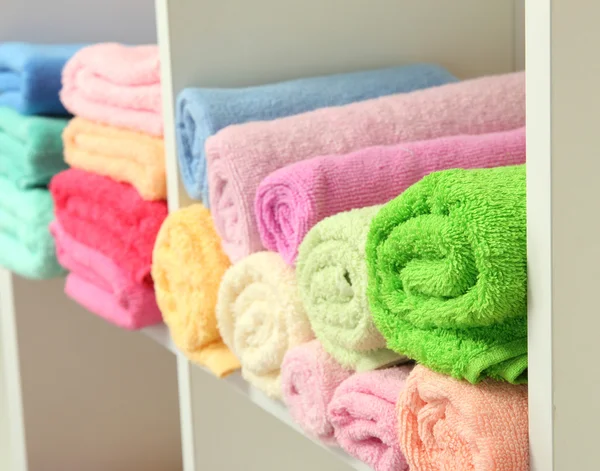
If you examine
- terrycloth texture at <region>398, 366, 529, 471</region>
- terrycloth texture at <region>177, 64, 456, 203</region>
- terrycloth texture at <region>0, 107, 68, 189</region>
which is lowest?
terrycloth texture at <region>398, 366, 529, 471</region>

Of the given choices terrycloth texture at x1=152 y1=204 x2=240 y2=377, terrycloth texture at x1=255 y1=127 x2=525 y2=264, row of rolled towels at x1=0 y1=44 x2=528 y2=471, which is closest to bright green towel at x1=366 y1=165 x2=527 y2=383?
row of rolled towels at x1=0 y1=44 x2=528 y2=471

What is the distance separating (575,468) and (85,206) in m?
0.59

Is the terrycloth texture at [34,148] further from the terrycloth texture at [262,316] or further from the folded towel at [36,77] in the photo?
the terrycloth texture at [262,316]

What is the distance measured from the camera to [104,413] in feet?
4.03

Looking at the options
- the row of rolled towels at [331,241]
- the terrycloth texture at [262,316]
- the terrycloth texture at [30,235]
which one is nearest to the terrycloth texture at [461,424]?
the row of rolled towels at [331,241]

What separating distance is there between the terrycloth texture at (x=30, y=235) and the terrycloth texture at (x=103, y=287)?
22 mm

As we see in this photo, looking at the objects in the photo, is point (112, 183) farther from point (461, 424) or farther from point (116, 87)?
point (461, 424)

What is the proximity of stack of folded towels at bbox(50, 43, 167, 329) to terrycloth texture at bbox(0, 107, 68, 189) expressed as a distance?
0.10 ft

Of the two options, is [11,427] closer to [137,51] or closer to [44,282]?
[44,282]

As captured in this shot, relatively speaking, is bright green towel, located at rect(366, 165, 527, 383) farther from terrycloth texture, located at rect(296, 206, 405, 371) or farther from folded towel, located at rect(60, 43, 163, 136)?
folded towel, located at rect(60, 43, 163, 136)

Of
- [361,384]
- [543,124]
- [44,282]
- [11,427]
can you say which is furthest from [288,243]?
[11,427]

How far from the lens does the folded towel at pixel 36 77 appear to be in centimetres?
98

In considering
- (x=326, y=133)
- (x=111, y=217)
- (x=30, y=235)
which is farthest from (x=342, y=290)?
(x=30, y=235)

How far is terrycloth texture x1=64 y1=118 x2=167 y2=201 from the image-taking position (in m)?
0.80
